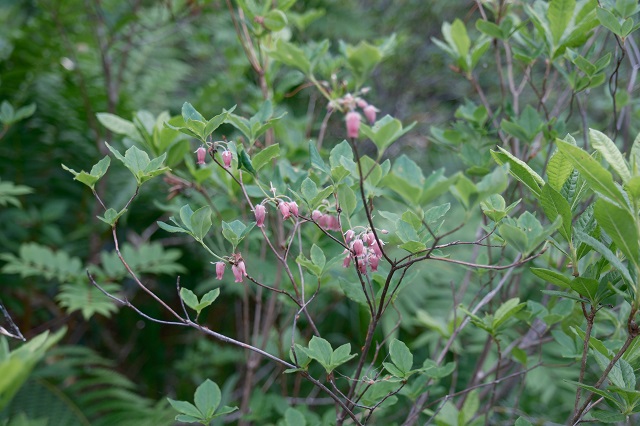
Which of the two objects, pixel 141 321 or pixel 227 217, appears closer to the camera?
pixel 227 217

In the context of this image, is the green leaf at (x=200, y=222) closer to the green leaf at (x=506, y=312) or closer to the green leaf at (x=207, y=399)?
the green leaf at (x=207, y=399)

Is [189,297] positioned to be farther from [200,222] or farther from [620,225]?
[620,225]

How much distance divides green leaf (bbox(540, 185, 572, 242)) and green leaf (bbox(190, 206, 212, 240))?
34 cm

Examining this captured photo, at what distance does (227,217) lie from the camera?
3.31 feet

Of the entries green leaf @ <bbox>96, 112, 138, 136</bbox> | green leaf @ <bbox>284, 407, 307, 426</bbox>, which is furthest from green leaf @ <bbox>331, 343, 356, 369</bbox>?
green leaf @ <bbox>96, 112, 138, 136</bbox>

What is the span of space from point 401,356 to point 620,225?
27 cm

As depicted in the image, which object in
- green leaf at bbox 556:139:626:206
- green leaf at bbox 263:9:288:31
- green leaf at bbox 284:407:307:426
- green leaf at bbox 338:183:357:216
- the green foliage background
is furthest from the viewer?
the green foliage background

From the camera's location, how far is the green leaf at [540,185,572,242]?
533mm

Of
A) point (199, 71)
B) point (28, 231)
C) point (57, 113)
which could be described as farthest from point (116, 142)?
point (199, 71)

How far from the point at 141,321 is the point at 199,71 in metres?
1.34

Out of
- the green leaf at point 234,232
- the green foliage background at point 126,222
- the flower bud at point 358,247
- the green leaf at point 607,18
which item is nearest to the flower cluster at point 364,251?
the flower bud at point 358,247

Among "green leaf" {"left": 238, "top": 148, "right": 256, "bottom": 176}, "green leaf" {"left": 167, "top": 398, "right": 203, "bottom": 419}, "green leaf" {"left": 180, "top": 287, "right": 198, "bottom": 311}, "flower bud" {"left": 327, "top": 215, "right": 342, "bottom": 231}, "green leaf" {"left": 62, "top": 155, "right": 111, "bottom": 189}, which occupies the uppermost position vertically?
"green leaf" {"left": 238, "top": 148, "right": 256, "bottom": 176}

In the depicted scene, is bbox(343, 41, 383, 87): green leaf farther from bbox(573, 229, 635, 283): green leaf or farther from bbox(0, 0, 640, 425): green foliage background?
bbox(0, 0, 640, 425): green foliage background

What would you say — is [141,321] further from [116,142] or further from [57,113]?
[57,113]
